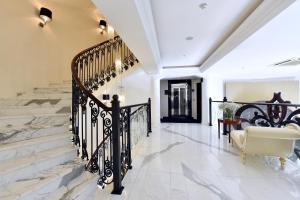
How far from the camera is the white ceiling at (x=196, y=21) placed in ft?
9.26

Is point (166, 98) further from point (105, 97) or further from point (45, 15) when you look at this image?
point (45, 15)

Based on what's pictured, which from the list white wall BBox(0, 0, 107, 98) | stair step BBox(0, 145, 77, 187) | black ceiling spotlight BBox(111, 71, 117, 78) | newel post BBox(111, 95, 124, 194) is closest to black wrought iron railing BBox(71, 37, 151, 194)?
newel post BBox(111, 95, 124, 194)

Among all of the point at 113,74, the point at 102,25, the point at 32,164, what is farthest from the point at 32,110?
the point at 102,25

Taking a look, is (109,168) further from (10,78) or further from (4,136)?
(10,78)

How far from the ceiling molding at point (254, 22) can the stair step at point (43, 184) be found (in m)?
3.45

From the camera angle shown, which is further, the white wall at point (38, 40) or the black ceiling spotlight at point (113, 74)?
the black ceiling spotlight at point (113, 74)

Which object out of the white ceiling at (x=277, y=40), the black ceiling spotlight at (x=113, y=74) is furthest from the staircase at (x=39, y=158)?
the white ceiling at (x=277, y=40)

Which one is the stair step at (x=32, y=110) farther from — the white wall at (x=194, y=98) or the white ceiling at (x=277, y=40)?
the white wall at (x=194, y=98)

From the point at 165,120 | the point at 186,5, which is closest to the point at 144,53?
the point at 186,5

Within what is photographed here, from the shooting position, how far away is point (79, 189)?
208 centimetres

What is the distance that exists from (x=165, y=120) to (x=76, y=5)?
6.61 meters

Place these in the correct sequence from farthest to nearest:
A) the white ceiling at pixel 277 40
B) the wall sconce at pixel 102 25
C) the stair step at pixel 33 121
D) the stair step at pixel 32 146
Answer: the wall sconce at pixel 102 25 → the white ceiling at pixel 277 40 → the stair step at pixel 33 121 → the stair step at pixel 32 146

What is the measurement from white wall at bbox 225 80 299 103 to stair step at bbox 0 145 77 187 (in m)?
9.08

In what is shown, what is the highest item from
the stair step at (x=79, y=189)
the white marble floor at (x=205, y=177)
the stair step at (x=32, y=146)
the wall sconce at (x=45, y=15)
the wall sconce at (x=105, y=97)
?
the wall sconce at (x=45, y=15)
